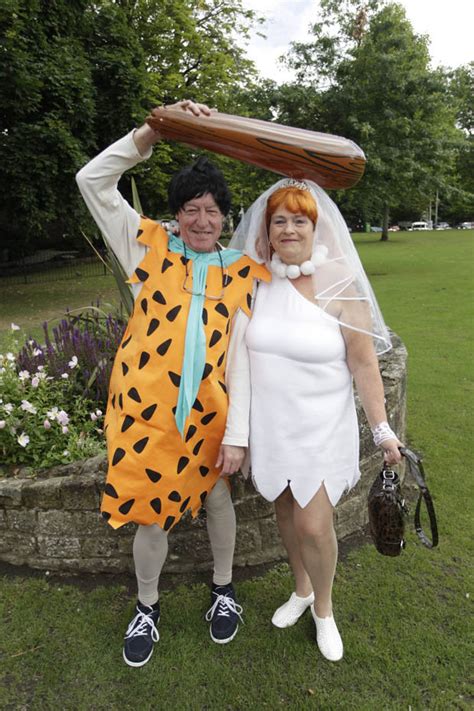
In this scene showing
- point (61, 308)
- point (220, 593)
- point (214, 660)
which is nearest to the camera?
point (214, 660)

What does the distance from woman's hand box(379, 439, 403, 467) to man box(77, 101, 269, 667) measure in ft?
1.81

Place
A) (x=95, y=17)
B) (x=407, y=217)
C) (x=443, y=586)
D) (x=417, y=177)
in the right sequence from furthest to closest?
1. (x=407, y=217)
2. (x=417, y=177)
3. (x=95, y=17)
4. (x=443, y=586)

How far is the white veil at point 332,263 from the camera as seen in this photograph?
2.06m

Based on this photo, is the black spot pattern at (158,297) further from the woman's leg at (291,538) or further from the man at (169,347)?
the woman's leg at (291,538)

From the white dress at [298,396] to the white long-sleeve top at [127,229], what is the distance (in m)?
0.05

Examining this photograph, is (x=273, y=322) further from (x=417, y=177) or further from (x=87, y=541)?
(x=417, y=177)

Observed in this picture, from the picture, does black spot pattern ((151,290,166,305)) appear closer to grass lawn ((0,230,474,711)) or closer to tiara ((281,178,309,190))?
tiara ((281,178,309,190))

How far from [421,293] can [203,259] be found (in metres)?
11.0

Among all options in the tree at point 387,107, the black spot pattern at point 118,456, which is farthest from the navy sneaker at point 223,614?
the tree at point 387,107

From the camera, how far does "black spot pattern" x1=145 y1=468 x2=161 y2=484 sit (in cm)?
201

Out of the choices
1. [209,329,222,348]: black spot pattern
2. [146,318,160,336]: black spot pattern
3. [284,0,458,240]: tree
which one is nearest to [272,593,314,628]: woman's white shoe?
[209,329,222,348]: black spot pattern

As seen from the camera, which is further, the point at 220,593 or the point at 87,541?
the point at 87,541

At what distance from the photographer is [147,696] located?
2.10 m

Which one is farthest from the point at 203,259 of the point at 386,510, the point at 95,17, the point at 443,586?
the point at 95,17
